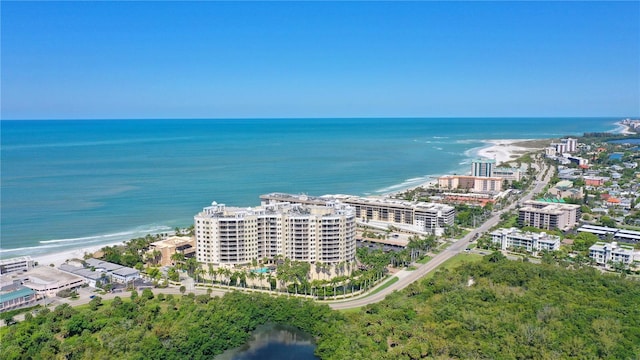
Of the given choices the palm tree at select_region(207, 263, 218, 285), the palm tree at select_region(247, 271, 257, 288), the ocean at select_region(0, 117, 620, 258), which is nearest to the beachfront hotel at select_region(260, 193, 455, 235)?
the ocean at select_region(0, 117, 620, 258)

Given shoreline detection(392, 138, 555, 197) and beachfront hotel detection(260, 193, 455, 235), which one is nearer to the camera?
beachfront hotel detection(260, 193, 455, 235)

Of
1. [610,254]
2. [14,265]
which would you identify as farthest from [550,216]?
[14,265]

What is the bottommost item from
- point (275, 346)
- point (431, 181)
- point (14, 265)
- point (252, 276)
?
point (275, 346)

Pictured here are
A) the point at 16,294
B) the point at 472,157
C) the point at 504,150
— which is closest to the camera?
the point at 16,294

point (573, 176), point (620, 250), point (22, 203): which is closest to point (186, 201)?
point (22, 203)

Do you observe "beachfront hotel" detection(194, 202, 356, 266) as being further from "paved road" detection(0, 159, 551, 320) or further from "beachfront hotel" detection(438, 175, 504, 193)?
"beachfront hotel" detection(438, 175, 504, 193)

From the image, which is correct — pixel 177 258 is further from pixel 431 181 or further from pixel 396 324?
pixel 431 181

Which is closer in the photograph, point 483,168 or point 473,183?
point 473,183

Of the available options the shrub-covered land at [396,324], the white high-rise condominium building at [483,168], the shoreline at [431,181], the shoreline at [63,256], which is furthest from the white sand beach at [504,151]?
the shoreline at [63,256]
